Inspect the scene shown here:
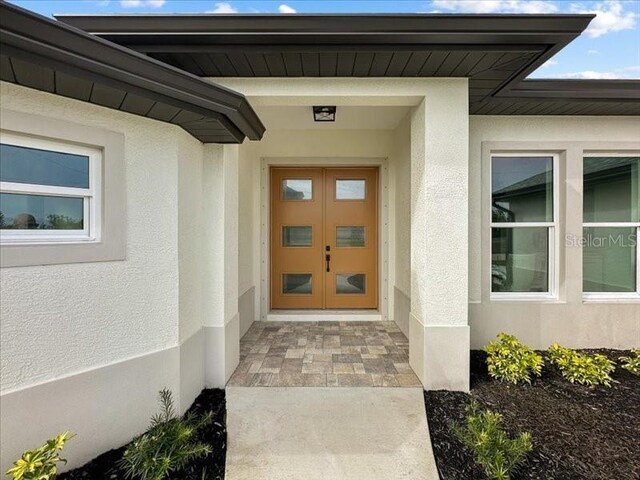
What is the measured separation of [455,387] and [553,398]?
1075mm

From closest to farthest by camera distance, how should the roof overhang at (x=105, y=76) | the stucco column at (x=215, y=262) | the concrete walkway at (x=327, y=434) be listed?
the roof overhang at (x=105, y=76)
the concrete walkway at (x=327, y=434)
the stucco column at (x=215, y=262)

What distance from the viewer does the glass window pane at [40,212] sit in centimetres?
246

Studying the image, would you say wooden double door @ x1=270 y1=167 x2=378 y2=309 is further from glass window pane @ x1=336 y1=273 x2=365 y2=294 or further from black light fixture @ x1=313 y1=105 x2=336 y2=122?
black light fixture @ x1=313 y1=105 x2=336 y2=122

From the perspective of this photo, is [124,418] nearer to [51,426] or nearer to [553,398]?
[51,426]

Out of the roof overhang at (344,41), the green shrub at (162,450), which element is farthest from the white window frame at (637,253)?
the green shrub at (162,450)

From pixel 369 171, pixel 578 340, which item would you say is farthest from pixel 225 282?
pixel 578 340

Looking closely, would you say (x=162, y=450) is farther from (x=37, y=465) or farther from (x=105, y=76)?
(x=105, y=76)

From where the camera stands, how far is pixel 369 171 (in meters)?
6.40

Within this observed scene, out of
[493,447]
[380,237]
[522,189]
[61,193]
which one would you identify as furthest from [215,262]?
[522,189]

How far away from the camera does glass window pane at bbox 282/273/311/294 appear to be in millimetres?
6477

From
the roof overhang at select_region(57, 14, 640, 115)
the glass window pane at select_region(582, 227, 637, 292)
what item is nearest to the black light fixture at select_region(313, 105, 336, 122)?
the roof overhang at select_region(57, 14, 640, 115)

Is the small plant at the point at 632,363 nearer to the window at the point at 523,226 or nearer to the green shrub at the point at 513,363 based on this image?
the window at the point at 523,226

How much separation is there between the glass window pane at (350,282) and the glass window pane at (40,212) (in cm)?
456

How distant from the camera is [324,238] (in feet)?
21.1
